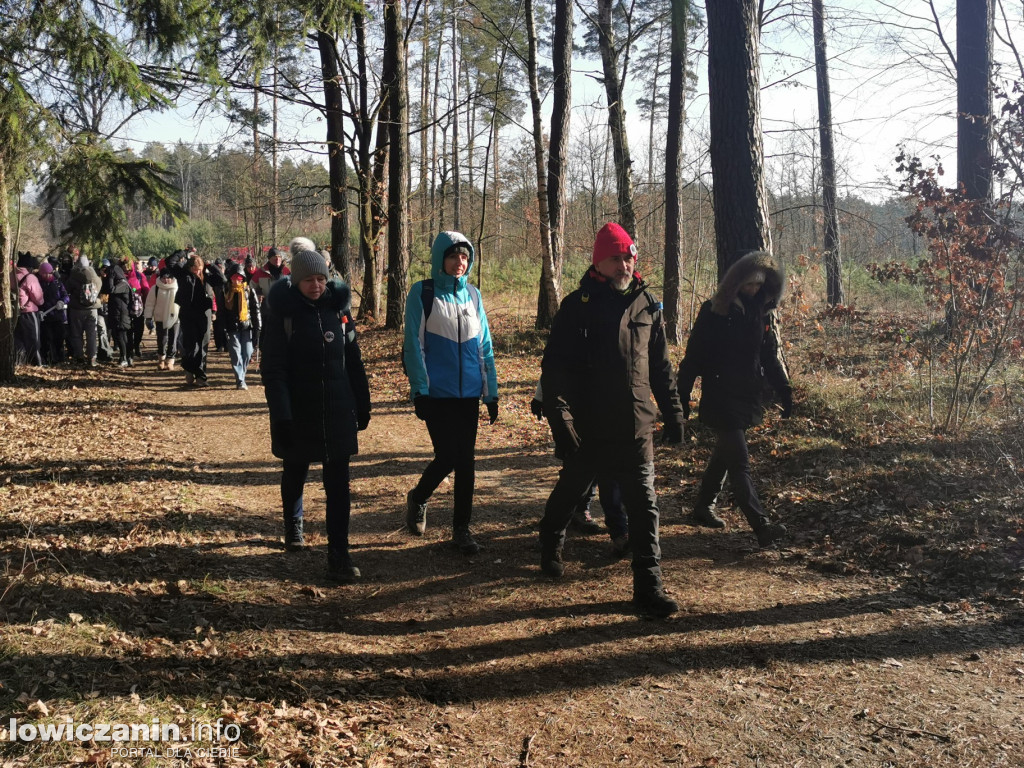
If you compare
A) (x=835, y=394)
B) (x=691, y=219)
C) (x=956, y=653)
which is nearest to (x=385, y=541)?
(x=956, y=653)

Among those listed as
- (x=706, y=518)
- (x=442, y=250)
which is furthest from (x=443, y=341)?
(x=706, y=518)

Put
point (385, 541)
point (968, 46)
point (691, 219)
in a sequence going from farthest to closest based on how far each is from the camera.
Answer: point (691, 219) < point (968, 46) < point (385, 541)

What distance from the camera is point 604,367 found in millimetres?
4664

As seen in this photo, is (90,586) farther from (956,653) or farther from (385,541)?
(956,653)

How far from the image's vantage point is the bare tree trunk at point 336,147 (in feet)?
61.2

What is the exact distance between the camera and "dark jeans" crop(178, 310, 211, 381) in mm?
12633

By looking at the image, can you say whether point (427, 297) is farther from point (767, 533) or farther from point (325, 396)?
point (767, 533)

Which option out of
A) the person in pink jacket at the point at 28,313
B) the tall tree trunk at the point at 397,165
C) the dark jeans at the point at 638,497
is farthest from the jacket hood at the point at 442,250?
the tall tree trunk at the point at 397,165

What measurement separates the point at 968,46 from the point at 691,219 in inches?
356

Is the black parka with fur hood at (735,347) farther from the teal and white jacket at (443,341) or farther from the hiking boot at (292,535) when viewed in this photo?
the hiking boot at (292,535)

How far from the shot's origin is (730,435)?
18.8 ft

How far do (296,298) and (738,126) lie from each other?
5681 millimetres

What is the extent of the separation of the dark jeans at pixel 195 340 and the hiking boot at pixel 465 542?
8.64 m

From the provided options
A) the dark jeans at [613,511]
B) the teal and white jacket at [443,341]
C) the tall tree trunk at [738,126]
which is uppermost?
the tall tree trunk at [738,126]
